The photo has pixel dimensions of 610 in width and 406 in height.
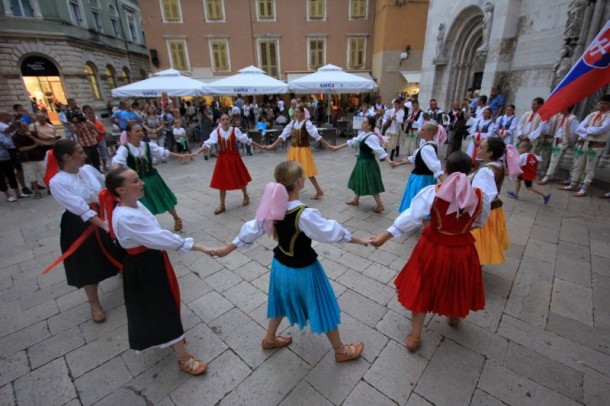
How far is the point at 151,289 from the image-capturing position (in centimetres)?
224

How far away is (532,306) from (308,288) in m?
2.64

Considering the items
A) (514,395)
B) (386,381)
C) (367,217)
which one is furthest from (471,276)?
(367,217)

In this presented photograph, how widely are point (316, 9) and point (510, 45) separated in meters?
17.0

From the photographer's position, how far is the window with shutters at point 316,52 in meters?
22.5

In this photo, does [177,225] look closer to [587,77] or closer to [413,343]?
[413,343]

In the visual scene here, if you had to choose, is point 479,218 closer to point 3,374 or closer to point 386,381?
point 386,381

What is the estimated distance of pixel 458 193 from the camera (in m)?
2.10

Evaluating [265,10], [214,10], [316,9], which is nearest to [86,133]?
[214,10]

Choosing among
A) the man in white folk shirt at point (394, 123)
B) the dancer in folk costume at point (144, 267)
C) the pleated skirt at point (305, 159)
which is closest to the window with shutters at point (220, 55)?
the man in white folk shirt at point (394, 123)

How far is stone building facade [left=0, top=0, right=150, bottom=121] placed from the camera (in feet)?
59.0

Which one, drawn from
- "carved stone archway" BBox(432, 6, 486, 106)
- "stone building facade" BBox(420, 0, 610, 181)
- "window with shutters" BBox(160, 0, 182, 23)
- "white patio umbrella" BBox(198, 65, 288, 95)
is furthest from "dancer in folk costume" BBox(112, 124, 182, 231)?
"window with shutters" BBox(160, 0, 182, 23)

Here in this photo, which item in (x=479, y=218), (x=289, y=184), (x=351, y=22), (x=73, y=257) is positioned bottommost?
(x=73, y=257)

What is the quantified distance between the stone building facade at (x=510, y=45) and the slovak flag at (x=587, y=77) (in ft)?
18.0

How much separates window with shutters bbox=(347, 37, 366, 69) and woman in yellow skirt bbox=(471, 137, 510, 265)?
22.3 meters
